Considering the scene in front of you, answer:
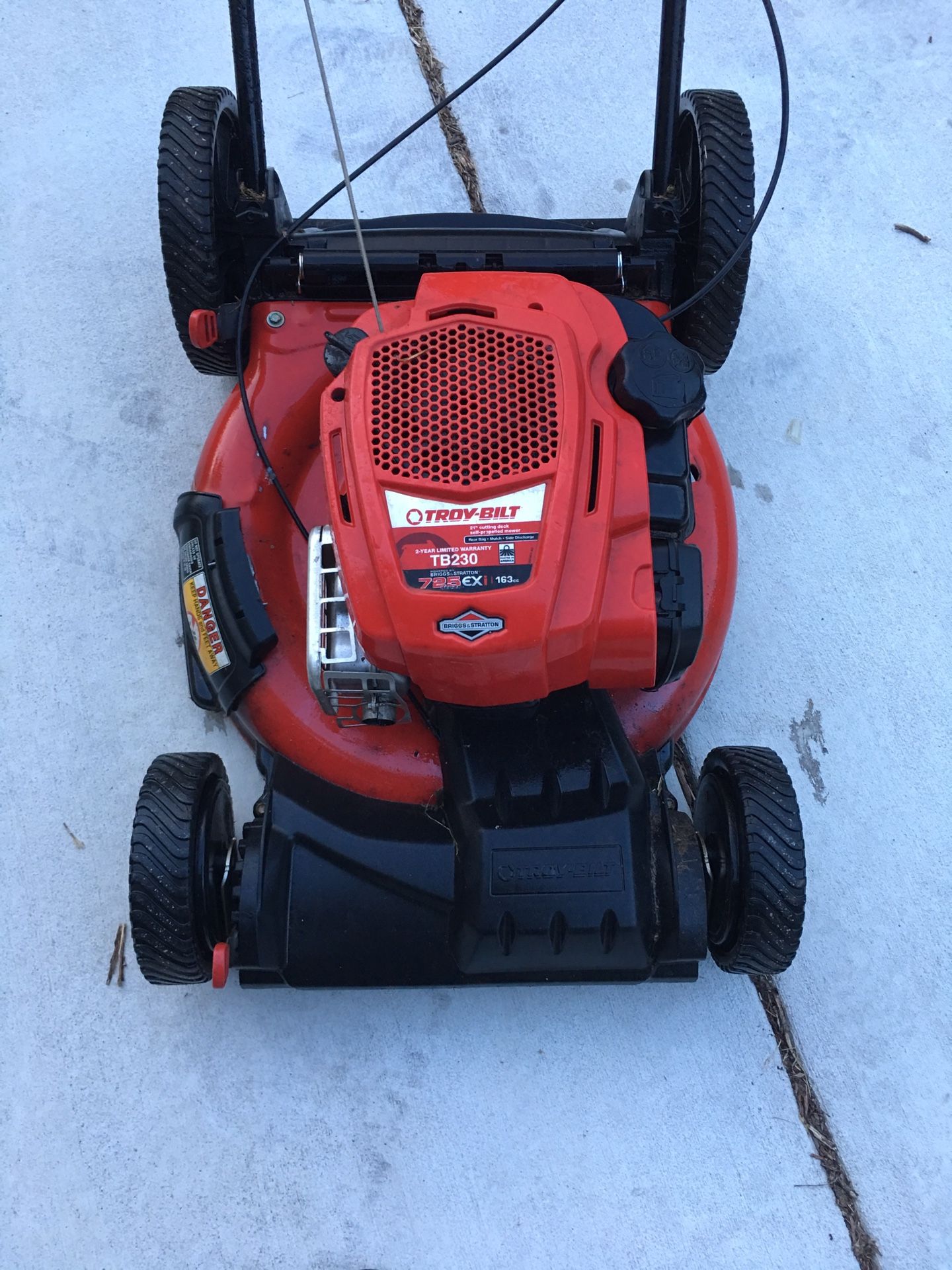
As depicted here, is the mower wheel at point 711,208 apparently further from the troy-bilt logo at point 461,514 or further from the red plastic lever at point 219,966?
the red plastic lever at point 219,966

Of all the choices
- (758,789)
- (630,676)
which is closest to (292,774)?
(630,676)

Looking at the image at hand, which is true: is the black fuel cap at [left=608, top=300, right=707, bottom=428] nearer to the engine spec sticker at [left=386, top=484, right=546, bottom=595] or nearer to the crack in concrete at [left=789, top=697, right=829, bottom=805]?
the engine spec sticker at [left=386, top=484, right=546, bottom=595]

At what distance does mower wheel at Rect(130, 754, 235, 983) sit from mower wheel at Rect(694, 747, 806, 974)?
64 cm

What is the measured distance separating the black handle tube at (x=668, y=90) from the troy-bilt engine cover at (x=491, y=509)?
1.61ft

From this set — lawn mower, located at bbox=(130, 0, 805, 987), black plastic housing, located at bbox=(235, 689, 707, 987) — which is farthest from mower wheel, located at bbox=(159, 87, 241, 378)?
black plastic housing, located at bbox=(235, 689, 707, 987)

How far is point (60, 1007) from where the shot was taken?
5.11ft

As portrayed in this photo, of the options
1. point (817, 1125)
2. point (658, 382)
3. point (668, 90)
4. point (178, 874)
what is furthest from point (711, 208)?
point (817, 1125)

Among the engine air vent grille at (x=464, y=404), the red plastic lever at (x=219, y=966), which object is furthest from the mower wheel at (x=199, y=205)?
the red plastic lever at (x=219, y=966)

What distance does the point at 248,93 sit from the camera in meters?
1.50

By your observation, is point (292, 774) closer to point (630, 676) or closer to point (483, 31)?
point (630, 676)

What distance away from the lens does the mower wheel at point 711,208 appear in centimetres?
153

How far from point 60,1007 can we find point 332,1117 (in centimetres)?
42

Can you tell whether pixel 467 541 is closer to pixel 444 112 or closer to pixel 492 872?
pixel 492 872

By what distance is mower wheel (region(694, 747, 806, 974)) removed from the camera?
134 centimetres
